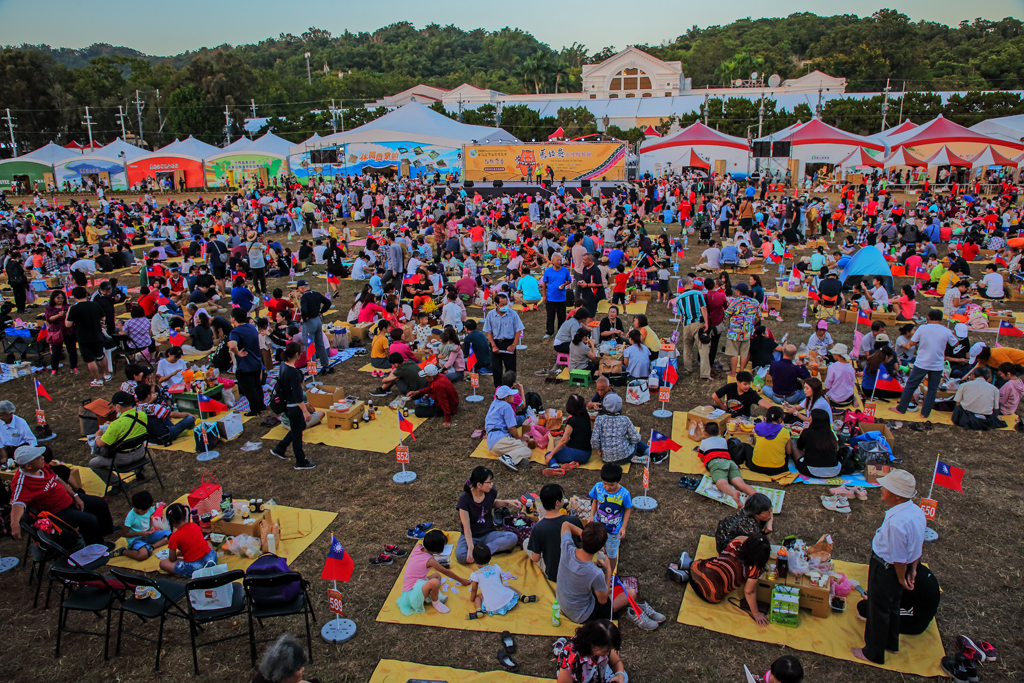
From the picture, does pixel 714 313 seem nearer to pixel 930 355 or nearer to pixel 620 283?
pixel 930 355

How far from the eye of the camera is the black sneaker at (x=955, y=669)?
4.70 metres

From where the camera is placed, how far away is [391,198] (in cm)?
3331

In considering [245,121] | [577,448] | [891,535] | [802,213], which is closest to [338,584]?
[577,448]

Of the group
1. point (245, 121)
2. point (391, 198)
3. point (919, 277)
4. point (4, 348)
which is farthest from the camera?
point (245, 121)

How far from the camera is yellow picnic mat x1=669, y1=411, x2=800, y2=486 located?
7.67 meters

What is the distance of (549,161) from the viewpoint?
39594 mm

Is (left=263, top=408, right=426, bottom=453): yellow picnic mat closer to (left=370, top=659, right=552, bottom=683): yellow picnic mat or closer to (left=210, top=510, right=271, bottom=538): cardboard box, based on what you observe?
A: (left=210, top=510, right=271, bottom=538): cardboard box

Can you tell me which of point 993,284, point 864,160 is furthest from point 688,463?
point 864,160

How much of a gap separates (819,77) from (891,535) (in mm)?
87317

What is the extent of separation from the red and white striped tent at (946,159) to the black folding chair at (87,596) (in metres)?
36.2

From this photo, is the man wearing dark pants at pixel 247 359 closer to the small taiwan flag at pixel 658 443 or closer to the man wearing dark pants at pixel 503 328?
the man wearing dark pants at pixel 503 328

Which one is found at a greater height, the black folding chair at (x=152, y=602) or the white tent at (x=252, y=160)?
the white tent at (x=252, y=160)

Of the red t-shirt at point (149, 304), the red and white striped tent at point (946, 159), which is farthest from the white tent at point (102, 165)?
the red and white striped tent at point (946, 159)

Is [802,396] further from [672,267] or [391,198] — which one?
[391,198]
